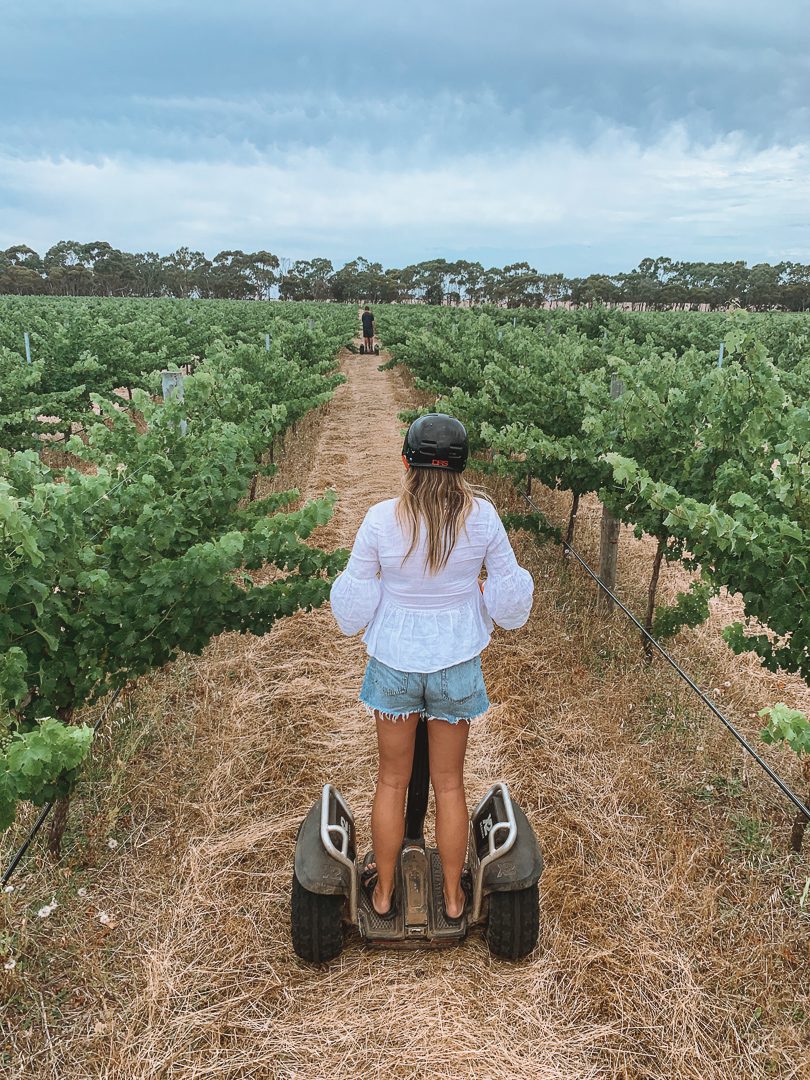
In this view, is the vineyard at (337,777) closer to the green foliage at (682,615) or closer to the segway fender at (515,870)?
the green foliage at (682,615)

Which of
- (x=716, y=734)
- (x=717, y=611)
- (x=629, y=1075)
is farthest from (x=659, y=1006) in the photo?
(x=717, y=611)

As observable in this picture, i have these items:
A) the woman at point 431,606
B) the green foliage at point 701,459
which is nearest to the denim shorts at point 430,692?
the woman at point 431,606

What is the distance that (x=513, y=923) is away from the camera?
284 centimetres

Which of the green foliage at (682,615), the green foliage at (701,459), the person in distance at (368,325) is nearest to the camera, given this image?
the green foliage at (701,459)

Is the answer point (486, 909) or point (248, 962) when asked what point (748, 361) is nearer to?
point (486, 909)

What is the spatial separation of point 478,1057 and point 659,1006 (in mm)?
756

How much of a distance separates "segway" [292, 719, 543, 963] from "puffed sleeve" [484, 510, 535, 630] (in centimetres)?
57

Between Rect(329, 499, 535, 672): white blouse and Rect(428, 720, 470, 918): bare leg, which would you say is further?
Rect(428, 720, 470, 918): bare leg

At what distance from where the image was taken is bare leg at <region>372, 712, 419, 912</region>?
8.40ft

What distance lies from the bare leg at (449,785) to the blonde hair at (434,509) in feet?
2.11

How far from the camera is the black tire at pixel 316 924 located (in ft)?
9.11

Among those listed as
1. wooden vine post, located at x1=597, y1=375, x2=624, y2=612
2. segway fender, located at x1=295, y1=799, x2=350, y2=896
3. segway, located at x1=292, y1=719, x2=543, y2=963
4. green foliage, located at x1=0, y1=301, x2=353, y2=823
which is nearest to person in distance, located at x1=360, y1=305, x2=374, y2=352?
wooden vine post, located at x1=597, y1=375, x2=624, y2=612

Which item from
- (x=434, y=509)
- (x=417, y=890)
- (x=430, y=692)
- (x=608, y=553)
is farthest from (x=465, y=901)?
(x=608, y=553)

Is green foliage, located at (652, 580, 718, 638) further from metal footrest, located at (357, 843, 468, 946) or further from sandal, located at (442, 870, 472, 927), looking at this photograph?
metal footrest, located at (357, 843, 468, 946)
